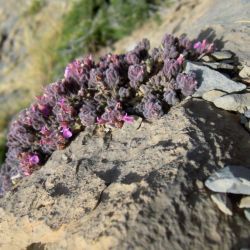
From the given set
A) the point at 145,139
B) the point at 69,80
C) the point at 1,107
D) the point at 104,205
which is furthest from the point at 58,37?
the point at 104,205

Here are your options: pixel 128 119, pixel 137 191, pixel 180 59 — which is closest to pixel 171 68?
→ pixel 180 59

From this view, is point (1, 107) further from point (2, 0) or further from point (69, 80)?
point (69, 80)

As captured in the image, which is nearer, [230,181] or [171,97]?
[230,181]

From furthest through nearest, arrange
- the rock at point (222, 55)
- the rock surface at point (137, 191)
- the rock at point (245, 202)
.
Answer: the rock at point (222, 55) → the rock at point (245, 202) → the rock surface at point (137, 191)

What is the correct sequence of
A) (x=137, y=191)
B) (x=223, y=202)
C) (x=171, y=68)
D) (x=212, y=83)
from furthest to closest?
1. (x=171, y=68)
2. (x=212, y=83)
3. (x=137, y=191)
4. (x=223, y=202)

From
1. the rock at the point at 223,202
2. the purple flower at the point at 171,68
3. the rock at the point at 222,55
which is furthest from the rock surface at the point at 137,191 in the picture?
the rock at the point at 222,55

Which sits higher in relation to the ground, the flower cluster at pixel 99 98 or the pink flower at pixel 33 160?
the flower cluster at pixel 99 98

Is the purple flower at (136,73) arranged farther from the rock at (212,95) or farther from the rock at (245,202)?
the rock at (245,202)

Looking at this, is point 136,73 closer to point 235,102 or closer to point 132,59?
point 132,59
